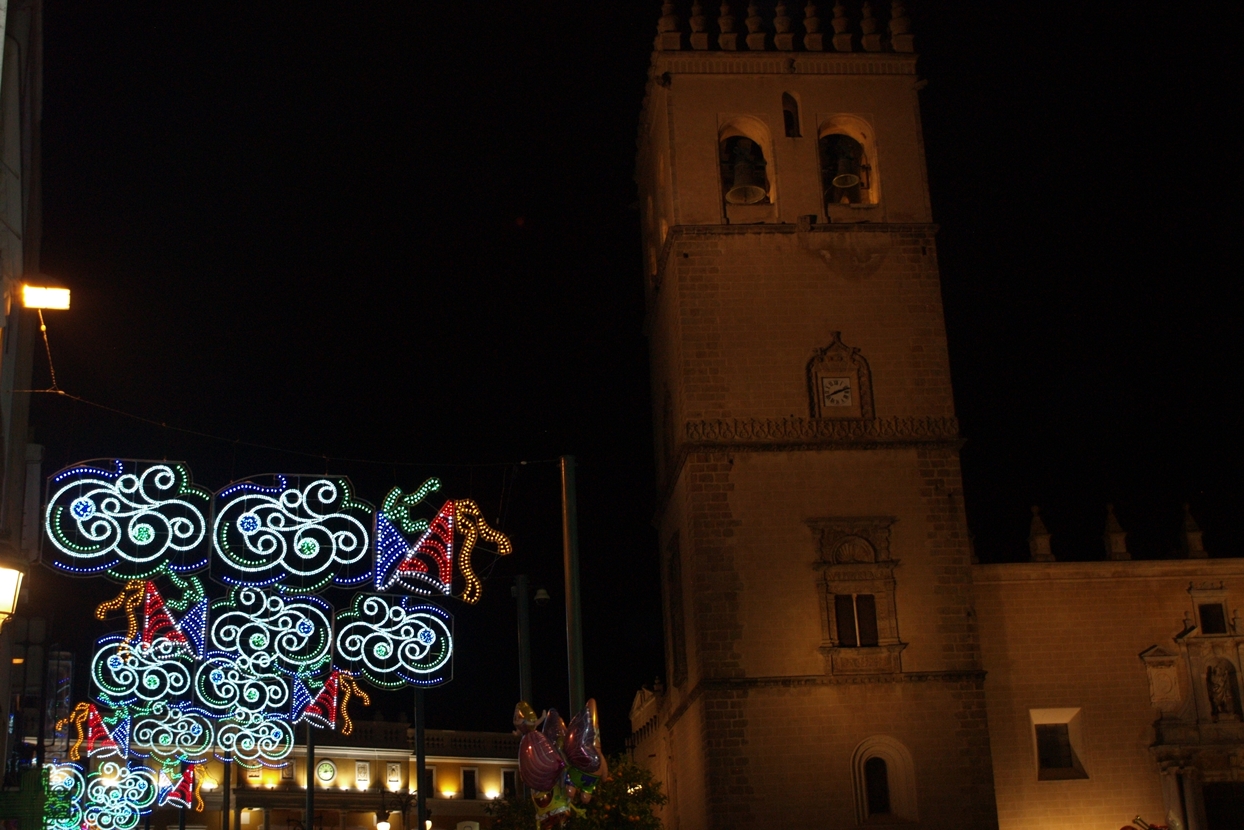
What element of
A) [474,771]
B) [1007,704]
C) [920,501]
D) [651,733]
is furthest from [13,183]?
[474,771]

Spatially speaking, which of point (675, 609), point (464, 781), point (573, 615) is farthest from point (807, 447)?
point (464, 781)

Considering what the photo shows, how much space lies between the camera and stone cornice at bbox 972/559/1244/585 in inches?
1226

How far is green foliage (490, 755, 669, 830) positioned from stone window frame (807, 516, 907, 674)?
5700mm

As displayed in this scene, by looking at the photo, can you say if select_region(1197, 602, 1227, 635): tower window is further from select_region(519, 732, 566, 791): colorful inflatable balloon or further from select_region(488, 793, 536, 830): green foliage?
select_region(519, 732, 566, 791): colorful inflatable balloon

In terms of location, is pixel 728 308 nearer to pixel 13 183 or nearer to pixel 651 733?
pixel 651 733

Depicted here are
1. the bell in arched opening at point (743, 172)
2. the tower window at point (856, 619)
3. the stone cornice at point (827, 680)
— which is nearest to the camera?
the stone cornice at point (827, 680)

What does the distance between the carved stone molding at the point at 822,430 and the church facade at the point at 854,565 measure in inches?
2.1

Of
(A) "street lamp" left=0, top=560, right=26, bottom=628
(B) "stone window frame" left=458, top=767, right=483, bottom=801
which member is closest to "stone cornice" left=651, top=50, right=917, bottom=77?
(A) "street lamp" left=0, top=560, right=26, bottom=628

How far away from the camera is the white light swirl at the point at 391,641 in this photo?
50.3 feet

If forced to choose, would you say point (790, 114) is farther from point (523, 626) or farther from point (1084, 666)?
point (523, 626)

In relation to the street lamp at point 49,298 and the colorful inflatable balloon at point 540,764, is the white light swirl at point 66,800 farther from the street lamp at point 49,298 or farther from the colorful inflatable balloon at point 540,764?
the colorful inflatable balloon at point 540,764

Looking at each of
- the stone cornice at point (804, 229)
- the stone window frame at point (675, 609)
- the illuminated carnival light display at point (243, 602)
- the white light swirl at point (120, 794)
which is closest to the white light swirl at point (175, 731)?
the illuminated carnival light display at point (243, 602)

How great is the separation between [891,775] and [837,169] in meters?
11.7

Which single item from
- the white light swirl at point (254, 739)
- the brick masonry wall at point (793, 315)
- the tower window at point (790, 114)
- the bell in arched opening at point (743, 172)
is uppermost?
the tower window at point (790, 114)
